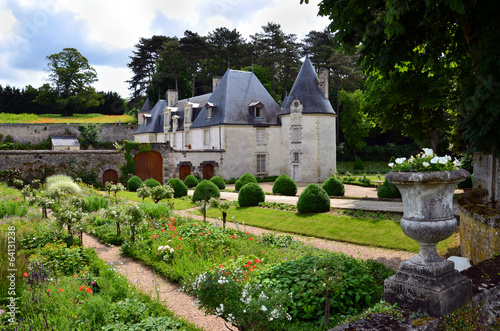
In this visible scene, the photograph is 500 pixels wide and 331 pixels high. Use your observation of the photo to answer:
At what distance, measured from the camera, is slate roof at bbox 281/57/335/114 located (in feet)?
92.5

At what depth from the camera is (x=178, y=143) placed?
35.8m

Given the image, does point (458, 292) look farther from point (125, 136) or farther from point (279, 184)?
point (125, 136)

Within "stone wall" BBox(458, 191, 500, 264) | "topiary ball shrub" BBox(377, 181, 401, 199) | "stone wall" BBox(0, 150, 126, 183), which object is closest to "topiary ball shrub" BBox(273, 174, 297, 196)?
"topiary ball shrub" BBox(377, 181, 401, 199)

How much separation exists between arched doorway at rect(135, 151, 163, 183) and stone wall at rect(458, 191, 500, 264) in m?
21.4

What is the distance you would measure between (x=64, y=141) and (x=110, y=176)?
883 inches

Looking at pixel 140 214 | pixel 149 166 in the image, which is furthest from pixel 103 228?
pixel 149 166

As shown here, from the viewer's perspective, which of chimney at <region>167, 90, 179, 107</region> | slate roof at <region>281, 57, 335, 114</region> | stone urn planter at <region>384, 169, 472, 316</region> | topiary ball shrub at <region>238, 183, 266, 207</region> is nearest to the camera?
stone urn planter at <region>384, 169, 472, 316</region>

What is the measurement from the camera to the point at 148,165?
2578 centimetres

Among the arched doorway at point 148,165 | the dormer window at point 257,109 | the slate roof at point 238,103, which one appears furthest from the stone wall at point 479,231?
the dormer window at point 257,109

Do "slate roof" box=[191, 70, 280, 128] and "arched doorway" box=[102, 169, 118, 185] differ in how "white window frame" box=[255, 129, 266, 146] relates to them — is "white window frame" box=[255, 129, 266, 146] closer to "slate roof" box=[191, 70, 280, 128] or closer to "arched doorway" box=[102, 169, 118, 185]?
"slate roof" box=[191, 70, 280, 128]

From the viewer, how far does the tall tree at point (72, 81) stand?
5200 cm

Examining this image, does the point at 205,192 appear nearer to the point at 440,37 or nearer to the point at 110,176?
the point at 110,176

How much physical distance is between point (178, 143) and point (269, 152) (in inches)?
415

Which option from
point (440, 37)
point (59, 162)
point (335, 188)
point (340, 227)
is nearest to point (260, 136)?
point (335, 188)
